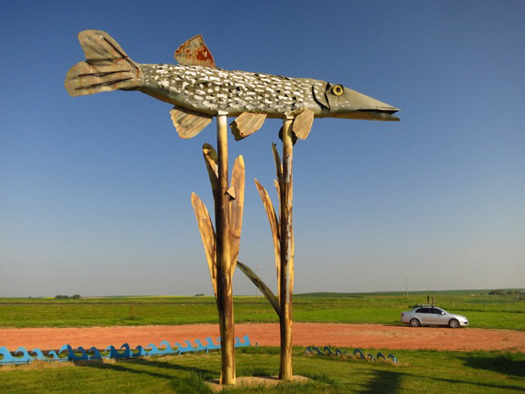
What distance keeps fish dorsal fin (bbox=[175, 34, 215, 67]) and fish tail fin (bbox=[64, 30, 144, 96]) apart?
0.99m

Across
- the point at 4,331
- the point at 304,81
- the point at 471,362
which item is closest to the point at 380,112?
the point at 304,81

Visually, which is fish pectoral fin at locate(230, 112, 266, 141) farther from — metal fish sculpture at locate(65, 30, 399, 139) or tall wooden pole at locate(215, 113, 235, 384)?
tall wooden pole at locate(215, 113, 235, 384)

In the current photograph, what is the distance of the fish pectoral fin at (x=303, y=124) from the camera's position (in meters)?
7.68

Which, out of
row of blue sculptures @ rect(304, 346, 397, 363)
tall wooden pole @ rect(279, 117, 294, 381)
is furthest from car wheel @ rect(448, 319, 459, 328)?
tall wooden pole @ rect(279, 117, 294, 381)

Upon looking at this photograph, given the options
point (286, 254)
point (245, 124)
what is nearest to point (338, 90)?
point (245, 124)

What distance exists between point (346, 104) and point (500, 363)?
8864 mm

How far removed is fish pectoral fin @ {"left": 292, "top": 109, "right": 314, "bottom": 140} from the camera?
768cm

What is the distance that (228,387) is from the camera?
6.85m

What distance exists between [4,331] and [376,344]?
51.6 feet

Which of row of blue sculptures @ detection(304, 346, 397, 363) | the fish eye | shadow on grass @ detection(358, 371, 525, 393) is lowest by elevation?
row of blue sculptures @ detection(304, 346, 397, 363)

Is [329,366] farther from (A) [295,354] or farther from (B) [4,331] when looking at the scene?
(B) [4,331]

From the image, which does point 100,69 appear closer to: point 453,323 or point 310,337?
point 310,337

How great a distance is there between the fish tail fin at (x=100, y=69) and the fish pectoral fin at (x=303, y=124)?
9.62ft

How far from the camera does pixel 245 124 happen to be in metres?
7.32
